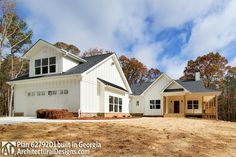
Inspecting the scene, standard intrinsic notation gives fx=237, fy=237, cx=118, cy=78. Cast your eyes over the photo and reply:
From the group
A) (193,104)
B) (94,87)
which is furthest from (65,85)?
(193,104)

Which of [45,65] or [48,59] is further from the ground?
[48,59]

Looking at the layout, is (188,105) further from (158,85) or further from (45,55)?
(45,55)

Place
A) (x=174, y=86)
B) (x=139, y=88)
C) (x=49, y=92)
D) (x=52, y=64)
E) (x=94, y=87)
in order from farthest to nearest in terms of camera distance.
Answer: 1. (x=139, y=88)
2. (x=174, y=86)
3. (x=52, y=64)
4. (x=94, y=87)
5. (x=49, y=92)

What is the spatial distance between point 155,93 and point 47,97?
1814 centimetres

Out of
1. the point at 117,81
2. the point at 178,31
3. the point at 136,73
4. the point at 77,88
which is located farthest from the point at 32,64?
the point at 136,73

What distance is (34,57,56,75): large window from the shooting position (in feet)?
70.3

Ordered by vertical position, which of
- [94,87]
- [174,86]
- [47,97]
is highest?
[174,86]

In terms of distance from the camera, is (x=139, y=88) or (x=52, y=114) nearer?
(x=52, y=114)

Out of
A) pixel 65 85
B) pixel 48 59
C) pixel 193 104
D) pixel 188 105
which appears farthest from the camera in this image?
pixel 188 105

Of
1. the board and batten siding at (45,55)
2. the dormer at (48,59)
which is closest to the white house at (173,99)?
the dormer at (48,59)

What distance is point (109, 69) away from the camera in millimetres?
24344

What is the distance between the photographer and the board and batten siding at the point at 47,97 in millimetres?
18969

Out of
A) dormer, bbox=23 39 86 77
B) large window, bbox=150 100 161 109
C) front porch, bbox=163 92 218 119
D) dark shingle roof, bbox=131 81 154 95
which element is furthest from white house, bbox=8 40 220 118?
dark shingle roof, bbox=131 81 154 95

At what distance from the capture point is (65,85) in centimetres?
1938
